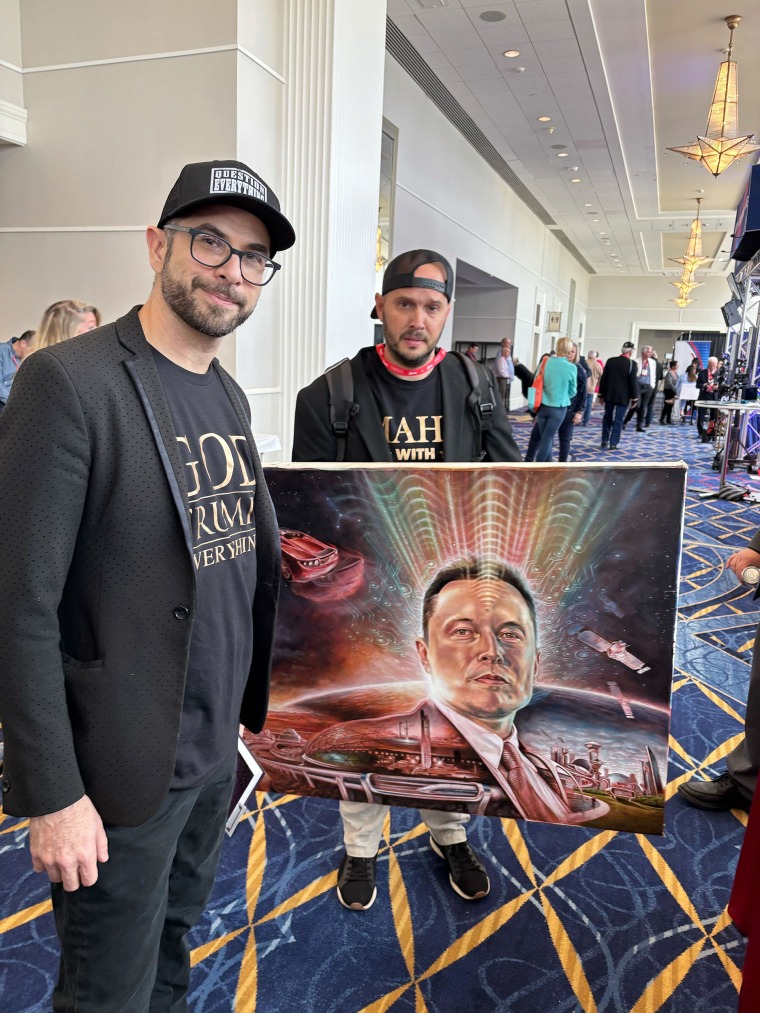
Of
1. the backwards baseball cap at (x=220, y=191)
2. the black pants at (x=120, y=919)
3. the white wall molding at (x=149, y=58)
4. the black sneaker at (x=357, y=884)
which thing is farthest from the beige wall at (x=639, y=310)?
the black pants at (x=120, y=919)

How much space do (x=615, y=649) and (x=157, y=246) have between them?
131 centimetres

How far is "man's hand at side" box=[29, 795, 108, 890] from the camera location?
38.5 inches

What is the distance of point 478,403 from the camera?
1996 millimetres

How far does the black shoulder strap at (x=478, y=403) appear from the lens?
1992 millimetres

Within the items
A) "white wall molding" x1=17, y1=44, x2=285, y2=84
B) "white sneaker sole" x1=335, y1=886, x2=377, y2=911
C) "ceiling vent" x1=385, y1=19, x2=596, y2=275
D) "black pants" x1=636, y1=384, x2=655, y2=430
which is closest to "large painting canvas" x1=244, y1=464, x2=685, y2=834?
"white sneaker sole" x1=335, y1=886, x2=377, y2=911

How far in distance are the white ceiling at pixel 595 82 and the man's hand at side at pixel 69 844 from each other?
877 cm

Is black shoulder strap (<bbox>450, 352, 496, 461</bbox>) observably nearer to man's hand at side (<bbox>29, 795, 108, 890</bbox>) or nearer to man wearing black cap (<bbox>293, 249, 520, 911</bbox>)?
man wearing black cap (<bbox>293, 249, 520, 911</bbox>)

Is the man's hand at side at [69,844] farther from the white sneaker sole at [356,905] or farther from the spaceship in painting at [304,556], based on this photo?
the white sneaker sole at [356,905]

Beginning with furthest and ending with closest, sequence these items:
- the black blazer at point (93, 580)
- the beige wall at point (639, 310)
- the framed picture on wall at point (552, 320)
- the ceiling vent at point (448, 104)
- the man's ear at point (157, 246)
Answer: the beige wall at point (639, 310), the framed picture on wall at point (552, 320), the ceiling vent at point (448, 104), the man's ear at point (157, 246), the black blazer at point (93, 580)

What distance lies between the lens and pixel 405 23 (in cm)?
804

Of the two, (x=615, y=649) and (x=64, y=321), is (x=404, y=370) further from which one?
(x=64, y=321)

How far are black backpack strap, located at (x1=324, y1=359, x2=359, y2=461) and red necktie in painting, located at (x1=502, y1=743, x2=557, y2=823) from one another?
0.88 m

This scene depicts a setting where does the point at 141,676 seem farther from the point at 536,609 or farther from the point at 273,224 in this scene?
the point at 536,609

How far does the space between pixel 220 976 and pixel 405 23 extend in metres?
9.23
